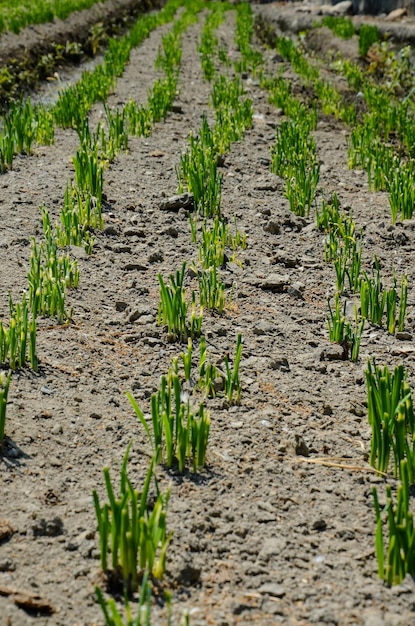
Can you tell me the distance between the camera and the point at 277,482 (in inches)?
86.7

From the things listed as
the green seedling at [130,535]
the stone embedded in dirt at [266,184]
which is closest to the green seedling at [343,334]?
the green seedling at [130,535]

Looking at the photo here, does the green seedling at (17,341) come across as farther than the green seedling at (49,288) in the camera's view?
No

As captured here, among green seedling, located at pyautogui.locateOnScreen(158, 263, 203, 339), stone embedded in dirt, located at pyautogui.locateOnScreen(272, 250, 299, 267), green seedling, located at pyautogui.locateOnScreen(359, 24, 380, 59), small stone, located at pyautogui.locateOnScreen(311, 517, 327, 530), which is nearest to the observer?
small stone, located at pyautogui.locateOnScreen(311, 517, 327, 530)

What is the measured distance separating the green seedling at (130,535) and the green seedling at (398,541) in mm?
484

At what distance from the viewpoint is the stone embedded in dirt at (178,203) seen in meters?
4.38

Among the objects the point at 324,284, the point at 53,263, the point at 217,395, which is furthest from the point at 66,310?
the point at 324,284

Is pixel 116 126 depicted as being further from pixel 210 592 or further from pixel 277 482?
pixel 210 592

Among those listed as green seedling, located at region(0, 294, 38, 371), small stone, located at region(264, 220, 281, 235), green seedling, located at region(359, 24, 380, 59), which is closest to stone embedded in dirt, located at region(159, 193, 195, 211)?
small stone, located at region(264, 220, 281, 235)

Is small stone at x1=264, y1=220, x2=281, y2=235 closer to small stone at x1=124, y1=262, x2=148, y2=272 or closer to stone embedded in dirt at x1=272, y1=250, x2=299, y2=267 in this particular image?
stone embedded in dirt at x1=272, y1=250, x2=299, y2=267

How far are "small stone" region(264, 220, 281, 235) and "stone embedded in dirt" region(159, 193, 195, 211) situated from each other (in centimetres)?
48

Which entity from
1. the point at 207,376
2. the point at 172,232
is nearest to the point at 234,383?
the point at 207,376

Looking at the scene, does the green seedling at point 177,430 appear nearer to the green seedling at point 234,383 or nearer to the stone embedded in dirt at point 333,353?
the green seedling at point 234,383

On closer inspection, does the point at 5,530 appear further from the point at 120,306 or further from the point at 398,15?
the point at 398,15

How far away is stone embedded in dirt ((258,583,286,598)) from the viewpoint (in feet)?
5.82
